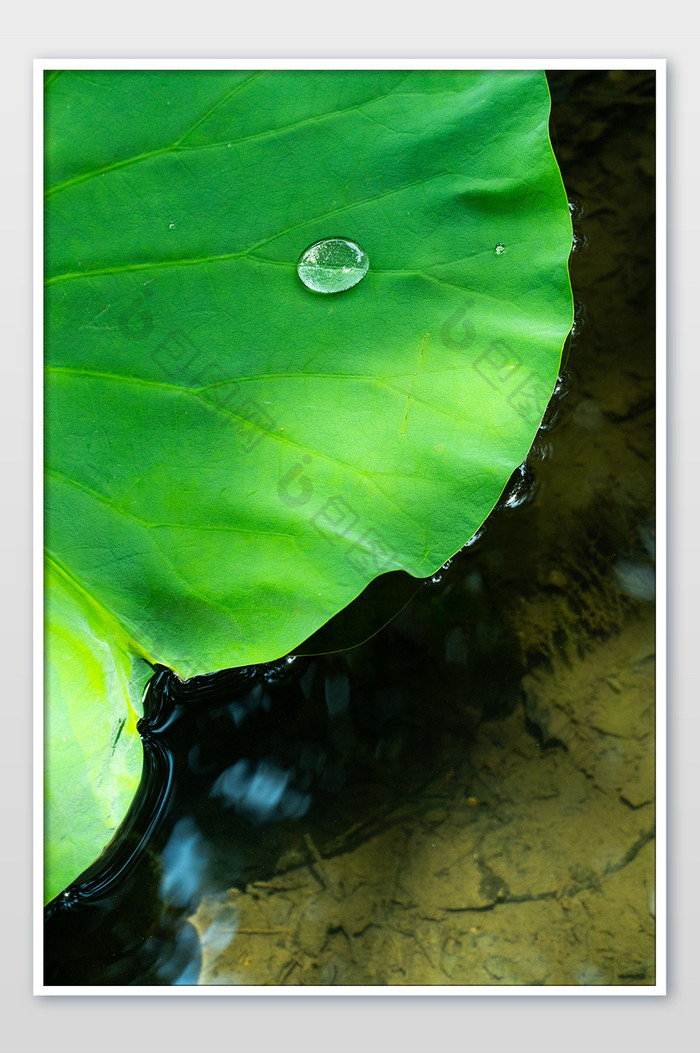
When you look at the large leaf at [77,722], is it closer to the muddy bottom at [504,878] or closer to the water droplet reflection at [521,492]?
the muddy bottom at [504,878]

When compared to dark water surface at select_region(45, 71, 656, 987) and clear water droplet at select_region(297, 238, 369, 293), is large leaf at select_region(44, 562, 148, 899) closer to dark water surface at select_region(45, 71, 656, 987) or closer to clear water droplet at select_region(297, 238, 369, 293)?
dark water surface at select_region(45, 71, 656, 987)

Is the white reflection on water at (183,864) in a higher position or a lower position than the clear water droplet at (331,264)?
lower

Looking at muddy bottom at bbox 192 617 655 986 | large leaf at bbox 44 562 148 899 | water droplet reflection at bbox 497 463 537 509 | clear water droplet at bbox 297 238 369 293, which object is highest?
clear water droplet at bbox 297 238 369 293

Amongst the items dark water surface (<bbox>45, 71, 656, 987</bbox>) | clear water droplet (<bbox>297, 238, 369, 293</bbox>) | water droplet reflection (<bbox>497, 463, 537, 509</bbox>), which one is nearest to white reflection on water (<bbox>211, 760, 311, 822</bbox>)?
dark water surface (<bbox>45, 71, 656, 987</bbox>)

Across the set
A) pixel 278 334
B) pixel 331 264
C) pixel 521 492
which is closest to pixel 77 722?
pixel 278 334

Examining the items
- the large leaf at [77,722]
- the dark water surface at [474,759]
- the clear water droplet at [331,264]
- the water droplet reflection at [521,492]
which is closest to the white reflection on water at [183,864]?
→ the dark water surface at [474,759]

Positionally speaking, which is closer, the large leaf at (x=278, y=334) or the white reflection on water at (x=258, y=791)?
the large leaf at (x=278, y=334)
